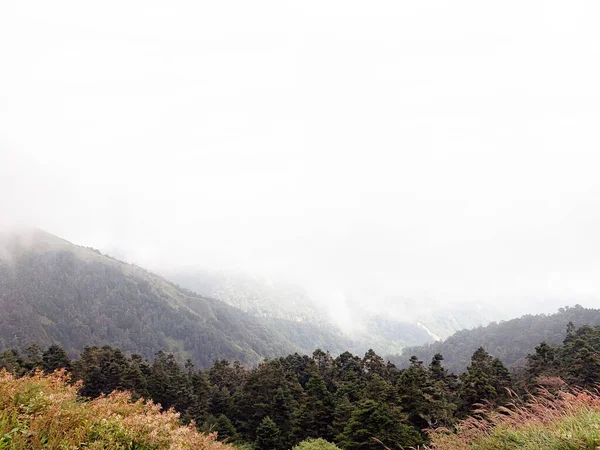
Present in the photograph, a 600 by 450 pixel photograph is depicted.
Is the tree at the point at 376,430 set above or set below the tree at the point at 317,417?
above

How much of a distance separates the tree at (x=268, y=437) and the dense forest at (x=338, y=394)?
11cm

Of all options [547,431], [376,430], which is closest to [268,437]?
[376,430]

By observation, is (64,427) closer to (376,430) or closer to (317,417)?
(376,430)

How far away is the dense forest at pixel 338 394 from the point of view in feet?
110

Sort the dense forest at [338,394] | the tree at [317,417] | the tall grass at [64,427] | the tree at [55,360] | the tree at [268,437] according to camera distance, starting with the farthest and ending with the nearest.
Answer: the tree at [55,360], the tree at [317,417], the tree at [268,437], the dense forest at [338,394], the tall grass at [64,427]

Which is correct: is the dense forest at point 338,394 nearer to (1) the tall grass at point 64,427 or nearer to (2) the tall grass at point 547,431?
(2) the tall grass at point 547,431

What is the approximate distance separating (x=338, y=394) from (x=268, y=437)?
1132cm

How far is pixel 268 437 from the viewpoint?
40.6m

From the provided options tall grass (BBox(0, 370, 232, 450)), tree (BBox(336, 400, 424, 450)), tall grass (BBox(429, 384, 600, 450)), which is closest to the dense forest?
tree (BBox(336, 400, 424, 450))

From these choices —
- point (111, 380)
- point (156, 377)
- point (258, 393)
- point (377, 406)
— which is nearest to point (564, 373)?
point (377, 406)

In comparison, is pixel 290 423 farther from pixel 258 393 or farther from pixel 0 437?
pixel 0 437

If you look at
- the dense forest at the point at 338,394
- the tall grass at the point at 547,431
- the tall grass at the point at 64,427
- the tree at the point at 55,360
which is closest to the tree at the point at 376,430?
the dense forest at the point at 338,394

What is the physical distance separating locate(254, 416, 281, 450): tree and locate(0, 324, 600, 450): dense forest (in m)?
0.11

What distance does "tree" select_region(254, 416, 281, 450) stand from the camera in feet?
133
